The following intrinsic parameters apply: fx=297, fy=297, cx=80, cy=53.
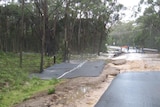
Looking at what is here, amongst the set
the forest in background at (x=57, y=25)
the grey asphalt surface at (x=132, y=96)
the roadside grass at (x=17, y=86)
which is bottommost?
the roadside grass at (x=17, y=86)

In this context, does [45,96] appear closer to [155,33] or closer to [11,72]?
[11,72]

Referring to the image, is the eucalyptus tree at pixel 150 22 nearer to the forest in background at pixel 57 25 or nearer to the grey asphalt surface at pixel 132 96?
the forest in background at pixel 57 25

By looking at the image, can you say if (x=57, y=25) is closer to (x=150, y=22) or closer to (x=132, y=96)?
(x=150, y=22)

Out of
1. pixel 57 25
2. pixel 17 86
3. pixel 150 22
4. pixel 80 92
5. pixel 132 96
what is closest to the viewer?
pixel 132 96

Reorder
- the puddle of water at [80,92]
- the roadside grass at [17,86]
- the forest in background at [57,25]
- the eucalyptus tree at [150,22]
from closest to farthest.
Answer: the puddle of water at [80,92] < the roadside grass at [17,86] < the forest in background at [57,25] < the eucalyptus tree at [150,22]

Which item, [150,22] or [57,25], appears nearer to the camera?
[57,25]

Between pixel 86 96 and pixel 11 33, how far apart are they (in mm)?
23672

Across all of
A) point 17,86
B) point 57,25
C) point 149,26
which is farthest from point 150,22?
point 17,86

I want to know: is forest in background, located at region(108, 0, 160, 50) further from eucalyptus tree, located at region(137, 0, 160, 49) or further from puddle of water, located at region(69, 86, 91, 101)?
puddle of water, located at region(69, 86, 91, 101)

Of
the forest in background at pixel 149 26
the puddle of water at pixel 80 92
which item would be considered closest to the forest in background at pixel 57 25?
the forest in background at pixel 149 26

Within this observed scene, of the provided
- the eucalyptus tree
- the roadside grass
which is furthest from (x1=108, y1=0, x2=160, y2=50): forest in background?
the roadside grass

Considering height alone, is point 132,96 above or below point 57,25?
below

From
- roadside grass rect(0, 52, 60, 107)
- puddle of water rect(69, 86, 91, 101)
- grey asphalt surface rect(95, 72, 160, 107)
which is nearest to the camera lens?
grey asphalt surface rect(95, 72, 160, 107)

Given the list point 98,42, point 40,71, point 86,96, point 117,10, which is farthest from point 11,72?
point 98,42
